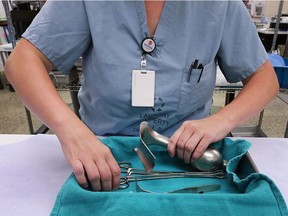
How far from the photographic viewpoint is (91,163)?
0.44 meters

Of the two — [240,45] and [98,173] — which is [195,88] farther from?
[98,173]

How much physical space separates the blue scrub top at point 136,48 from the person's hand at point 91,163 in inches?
7.1

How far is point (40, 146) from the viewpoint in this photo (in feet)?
2.18

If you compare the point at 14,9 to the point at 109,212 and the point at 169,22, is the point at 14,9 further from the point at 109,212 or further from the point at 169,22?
the point at 109,212

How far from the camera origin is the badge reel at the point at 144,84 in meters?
0.62

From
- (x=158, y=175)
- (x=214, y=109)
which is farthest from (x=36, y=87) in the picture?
(x=214, y=109)

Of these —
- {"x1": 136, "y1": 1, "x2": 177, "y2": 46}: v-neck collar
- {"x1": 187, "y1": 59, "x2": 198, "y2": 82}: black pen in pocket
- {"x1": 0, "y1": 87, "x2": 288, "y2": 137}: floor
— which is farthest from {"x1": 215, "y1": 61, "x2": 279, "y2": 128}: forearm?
{"x1": 0, "y1": 87, "x2": 288, "y2": 137}: floor

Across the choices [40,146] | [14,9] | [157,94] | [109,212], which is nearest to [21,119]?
[14,9]

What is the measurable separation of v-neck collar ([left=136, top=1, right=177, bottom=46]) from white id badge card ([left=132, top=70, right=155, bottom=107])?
9cm

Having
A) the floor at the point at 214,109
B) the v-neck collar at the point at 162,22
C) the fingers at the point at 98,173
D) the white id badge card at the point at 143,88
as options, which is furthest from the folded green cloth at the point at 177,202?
the floor at the point at 214,109

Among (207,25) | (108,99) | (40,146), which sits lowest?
(40,146)

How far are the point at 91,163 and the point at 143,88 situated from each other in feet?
0.78

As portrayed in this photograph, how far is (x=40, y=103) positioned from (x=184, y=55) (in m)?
0.35

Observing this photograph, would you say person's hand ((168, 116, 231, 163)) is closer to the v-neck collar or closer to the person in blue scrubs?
the person in blue scrubs
